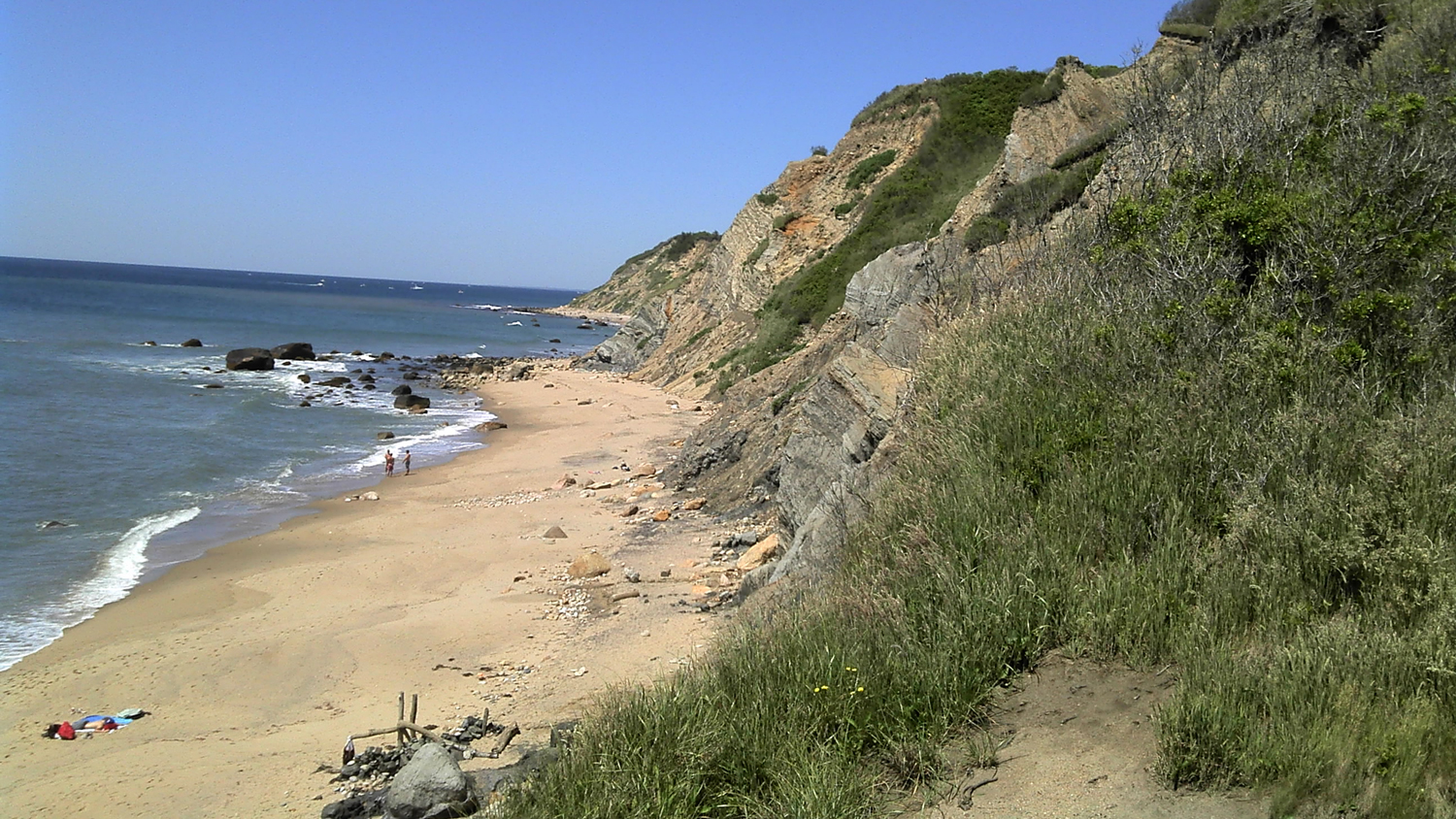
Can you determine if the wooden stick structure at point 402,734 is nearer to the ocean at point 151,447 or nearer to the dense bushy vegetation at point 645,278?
the ocean at point 151,447

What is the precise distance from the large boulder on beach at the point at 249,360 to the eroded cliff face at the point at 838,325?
22422 millimetres

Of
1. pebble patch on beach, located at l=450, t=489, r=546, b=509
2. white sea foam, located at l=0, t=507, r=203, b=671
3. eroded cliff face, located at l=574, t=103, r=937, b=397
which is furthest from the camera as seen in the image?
eroded cliff face, located at l=574, t=103, r=937, b=397

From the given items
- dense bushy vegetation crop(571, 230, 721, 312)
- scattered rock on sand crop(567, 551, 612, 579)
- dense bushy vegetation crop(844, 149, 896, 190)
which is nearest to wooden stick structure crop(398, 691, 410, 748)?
scattered rock on sand crop(567, 551, 612, 579)

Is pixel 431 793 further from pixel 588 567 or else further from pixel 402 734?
pixel 588 567

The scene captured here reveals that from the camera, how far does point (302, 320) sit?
91.9 m

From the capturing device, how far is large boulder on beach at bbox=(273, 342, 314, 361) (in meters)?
56.1

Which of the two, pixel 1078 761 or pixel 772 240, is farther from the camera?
pixel 772 240

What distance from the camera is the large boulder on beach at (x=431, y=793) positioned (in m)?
6.88

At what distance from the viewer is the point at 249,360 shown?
4994 cm

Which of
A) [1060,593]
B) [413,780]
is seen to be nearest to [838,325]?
[413,780]

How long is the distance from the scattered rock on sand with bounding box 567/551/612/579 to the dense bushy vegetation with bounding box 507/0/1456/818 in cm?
784

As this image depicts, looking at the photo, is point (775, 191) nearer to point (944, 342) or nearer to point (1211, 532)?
point (944, 342)

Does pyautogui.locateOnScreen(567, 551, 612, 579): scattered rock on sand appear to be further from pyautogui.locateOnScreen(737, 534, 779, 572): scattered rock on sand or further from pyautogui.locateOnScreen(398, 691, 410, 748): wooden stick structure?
pyautogui.locateOnScreen(398, 691, 410, 748): wooden stick structure

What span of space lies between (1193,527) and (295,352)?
58.7 m
